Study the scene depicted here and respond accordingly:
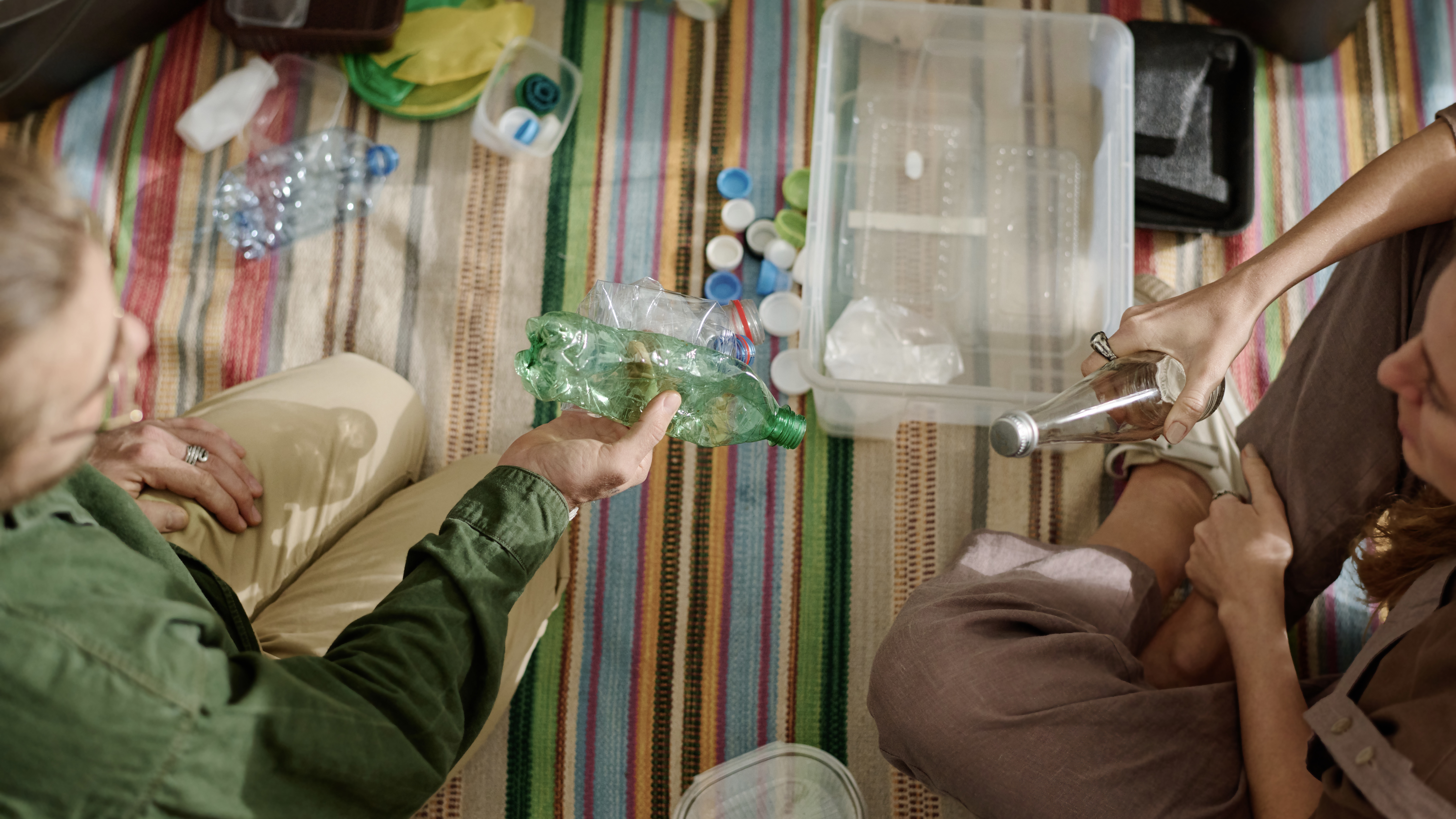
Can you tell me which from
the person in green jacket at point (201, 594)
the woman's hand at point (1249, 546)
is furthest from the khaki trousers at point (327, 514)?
the woman's hand at point (1249, 546)

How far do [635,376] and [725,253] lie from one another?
60cm

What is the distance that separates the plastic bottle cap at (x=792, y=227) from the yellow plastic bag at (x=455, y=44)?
1.87 ft

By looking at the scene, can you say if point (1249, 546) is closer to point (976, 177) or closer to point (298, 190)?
point (976, 177)

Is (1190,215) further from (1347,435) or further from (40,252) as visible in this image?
(40,252)

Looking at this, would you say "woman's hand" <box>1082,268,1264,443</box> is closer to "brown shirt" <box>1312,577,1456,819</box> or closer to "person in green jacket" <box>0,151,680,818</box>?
"brown shirt" <box>1312,577,1456,819</box>

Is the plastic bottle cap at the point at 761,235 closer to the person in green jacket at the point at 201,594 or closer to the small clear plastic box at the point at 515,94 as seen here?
the small clear plastic box at the point at 515,94

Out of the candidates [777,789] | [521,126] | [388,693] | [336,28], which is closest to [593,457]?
[388,693]

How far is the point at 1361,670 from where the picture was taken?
36.6 inches

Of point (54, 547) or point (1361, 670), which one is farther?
point (1361, 670)

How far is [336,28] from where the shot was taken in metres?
1.57

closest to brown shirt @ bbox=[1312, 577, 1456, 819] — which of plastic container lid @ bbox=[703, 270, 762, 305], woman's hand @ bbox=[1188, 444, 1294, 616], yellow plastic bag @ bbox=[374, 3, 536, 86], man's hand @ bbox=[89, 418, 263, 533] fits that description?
woman's hand @ bbox=[1188, 444, 1294, 616]

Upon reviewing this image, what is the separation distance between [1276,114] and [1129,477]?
730 mm

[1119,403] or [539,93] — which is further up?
[539,93]

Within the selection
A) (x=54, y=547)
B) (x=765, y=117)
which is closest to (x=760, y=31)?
(x=765, y=117)
